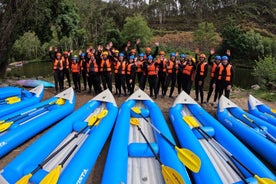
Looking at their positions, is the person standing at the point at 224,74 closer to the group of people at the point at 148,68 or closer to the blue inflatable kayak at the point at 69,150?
the group of people at the point at 148,68

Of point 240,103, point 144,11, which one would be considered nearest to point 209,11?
point 144,11

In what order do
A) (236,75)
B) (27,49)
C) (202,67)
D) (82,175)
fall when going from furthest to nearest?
1. (27,49)
2. (236,75)
3. (202,67)
4. (82,175)

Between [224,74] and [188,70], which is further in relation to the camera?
[188,70]

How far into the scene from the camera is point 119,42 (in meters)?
34.7

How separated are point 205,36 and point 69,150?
3429 cm

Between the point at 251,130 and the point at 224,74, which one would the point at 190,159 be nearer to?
the point at 251,130

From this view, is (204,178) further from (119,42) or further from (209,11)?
(209,11)

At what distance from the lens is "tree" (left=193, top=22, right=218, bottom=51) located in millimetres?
34844

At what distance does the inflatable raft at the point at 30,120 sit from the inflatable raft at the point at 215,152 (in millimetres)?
2703

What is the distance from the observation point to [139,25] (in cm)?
3391

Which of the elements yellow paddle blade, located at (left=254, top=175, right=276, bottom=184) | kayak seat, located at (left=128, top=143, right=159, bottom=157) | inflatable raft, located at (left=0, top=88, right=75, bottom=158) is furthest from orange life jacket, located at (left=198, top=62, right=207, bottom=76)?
yellow paddle blade, located at (left=254, top=175, right=276, bottom=184)

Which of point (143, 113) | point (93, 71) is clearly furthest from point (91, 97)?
point (143, 113)

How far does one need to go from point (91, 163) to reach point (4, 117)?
272 centimetres

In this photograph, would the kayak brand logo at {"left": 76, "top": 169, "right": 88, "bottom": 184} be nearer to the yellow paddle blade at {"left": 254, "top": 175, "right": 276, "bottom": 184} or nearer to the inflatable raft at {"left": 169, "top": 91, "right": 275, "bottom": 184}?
the inflatable raft at {"left": 169, "top": 91, "right": 275, "bottom": 184}
